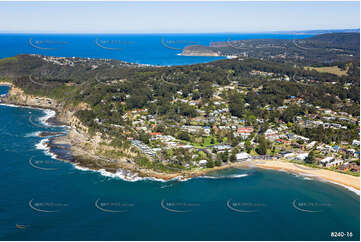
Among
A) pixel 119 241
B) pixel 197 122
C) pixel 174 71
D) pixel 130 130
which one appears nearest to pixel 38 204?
pixel 119 241

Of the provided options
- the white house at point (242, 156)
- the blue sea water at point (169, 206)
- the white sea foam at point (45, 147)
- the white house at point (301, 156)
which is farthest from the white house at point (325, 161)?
the white sea foam at point (45, 147)

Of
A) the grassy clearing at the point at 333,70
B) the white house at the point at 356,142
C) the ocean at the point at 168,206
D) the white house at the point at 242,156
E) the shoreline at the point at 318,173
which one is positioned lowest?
the ocean at the point at 168,206

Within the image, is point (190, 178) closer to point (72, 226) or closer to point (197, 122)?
point (72, 226)

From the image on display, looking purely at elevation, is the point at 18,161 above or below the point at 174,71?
below

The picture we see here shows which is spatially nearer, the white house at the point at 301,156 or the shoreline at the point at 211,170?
the shoreline at the point at 211,170

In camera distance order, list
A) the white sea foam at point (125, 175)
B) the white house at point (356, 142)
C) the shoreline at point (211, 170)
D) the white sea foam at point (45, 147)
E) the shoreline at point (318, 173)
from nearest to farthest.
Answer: the shoreline at point (318, 173)
the white sea foam at point (125, 175)
the shoreline at point (211, 170)
the white sea foam at point (45, 147)
the white house at point (356, 142)

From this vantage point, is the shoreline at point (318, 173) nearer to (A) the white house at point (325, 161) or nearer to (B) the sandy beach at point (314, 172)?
(B) the sandy beach at point (314, 172)

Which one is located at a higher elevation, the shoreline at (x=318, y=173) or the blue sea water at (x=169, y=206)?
the shoreline at (x=318, y=173)
